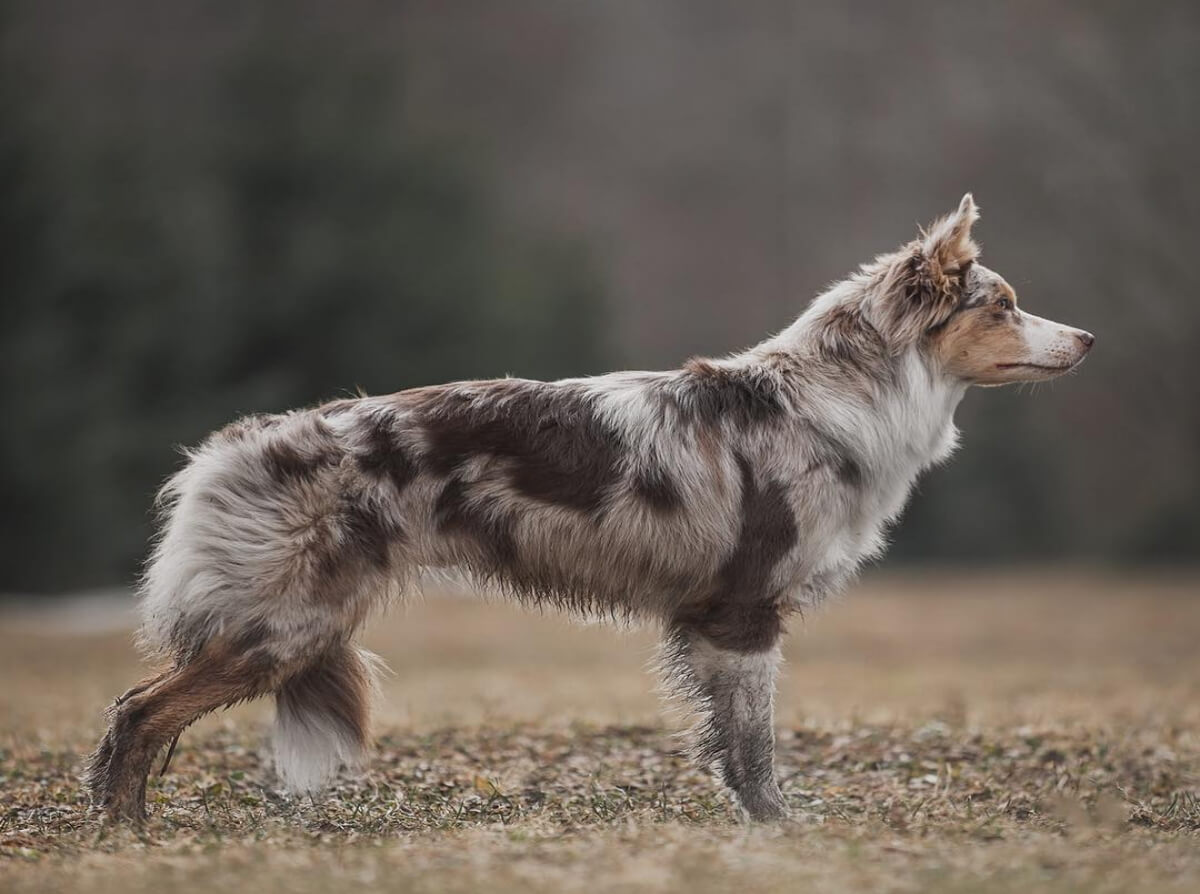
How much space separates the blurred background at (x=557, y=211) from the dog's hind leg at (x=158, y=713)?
17897 millimetres

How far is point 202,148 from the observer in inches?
1203

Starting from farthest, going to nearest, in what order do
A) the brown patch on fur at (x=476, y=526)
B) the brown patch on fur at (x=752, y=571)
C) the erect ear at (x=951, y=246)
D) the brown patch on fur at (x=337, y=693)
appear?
the erect ear at (x=951, y=246)
the brown patch on fur at (x=337, y=693)
the brown patch on fur at (x=752, y=571)
the brown patch on fur at (x=476, y=526)

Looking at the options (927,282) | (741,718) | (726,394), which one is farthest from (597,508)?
(927,282)

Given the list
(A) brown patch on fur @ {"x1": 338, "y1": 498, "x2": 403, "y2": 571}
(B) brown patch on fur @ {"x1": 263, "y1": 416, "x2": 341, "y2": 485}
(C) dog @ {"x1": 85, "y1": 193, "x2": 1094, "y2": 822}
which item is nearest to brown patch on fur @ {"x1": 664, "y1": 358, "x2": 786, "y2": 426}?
(C) dog @ {"x1": 85, "y1": 193, "x2": 1094, "y2": 822}

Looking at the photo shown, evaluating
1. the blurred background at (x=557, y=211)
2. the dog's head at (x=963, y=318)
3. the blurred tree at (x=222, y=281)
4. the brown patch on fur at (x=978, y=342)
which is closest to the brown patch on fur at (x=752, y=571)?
the dog's head at (x=963, y=318)

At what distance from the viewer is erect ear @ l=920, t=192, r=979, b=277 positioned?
719 cm

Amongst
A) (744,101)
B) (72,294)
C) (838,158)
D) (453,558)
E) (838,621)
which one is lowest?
(838,621)

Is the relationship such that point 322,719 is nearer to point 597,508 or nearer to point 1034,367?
point 597,508

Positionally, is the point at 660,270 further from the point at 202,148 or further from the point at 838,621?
the point at 838,621

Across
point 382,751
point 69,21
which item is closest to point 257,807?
point 382,751

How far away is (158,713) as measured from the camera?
6.46 metres

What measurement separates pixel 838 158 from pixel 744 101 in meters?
11.5

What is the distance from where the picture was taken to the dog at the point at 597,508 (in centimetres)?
642

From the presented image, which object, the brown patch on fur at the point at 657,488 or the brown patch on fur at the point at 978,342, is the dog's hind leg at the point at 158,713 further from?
the brown patch on fur at the point at 978,342
